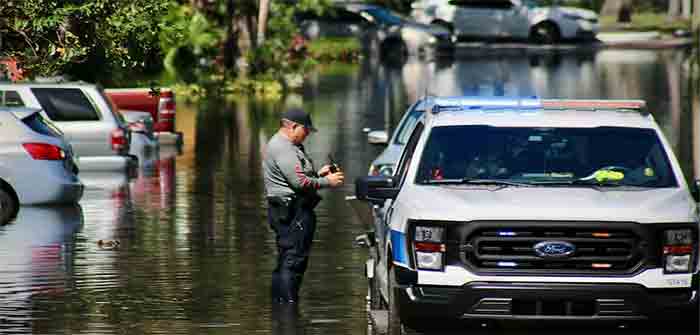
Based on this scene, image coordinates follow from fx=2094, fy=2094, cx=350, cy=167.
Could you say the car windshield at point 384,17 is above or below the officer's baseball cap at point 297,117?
below

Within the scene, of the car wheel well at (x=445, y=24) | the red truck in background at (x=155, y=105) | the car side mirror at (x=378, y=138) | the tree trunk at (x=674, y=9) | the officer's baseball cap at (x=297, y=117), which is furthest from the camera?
the tree trunk at (x=674, y=9)

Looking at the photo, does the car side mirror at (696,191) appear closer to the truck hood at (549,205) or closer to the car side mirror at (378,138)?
the truck hood at (549,205)

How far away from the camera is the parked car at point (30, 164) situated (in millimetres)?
22281

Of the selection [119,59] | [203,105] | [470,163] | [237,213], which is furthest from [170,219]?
[203,105]

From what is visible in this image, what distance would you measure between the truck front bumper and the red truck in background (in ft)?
61.1

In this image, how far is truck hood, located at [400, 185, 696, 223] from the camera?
42.3 ft

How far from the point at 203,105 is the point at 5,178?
22959 mm

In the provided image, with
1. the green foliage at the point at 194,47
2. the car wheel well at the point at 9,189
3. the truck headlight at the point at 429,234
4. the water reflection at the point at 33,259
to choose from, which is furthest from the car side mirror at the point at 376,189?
the green foliage at the point at 194,47

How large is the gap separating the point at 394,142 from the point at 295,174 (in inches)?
314

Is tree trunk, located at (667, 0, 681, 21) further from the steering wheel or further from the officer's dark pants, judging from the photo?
the steering wheel

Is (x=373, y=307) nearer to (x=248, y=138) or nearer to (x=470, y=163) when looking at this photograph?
(x=470, y=163)

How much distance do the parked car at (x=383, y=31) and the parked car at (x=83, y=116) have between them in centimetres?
4183

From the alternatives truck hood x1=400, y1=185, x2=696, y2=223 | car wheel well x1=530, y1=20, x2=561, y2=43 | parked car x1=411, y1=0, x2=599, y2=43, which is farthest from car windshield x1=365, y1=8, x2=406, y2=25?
truck hood x1=400, y1=185, x2=696, y2=223

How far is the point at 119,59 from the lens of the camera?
592 inches
